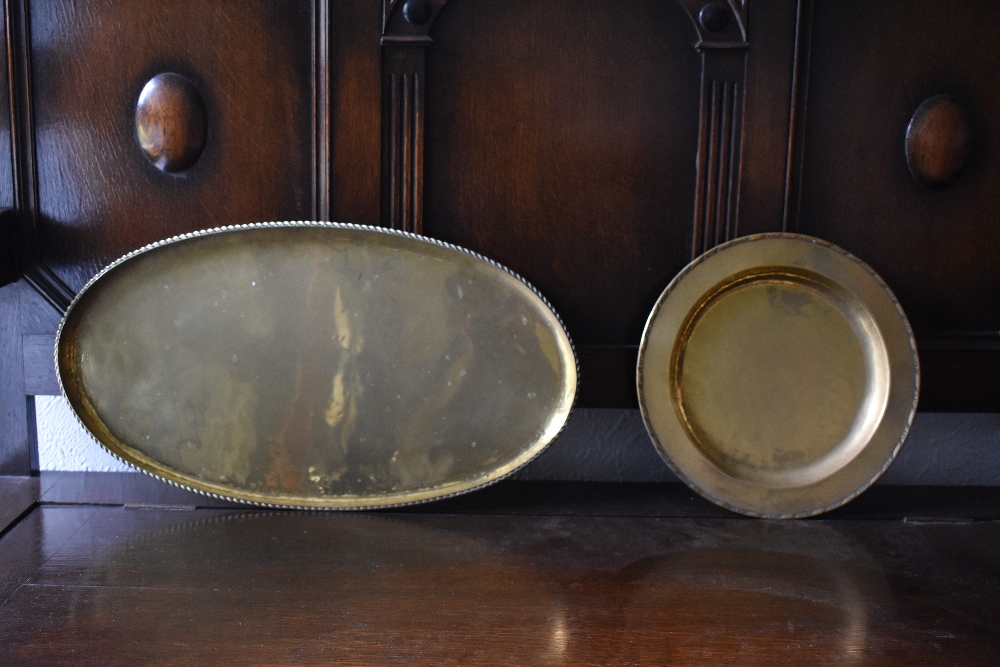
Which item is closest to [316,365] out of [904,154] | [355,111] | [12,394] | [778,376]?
[355,111]

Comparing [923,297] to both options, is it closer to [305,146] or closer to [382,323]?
[382,323]

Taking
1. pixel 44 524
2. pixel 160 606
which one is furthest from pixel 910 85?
pixel 44 524

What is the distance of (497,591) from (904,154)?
0.72 m

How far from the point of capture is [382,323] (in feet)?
3.50

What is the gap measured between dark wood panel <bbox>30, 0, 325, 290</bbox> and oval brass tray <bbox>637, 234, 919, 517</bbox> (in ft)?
1.59

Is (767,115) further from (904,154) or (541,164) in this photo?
(541,164)

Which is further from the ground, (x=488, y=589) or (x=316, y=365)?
(x=316, y=365)

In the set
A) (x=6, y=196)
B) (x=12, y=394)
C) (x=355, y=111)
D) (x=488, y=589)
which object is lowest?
(x=488, y=589)

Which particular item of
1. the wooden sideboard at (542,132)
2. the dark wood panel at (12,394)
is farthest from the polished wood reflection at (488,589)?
the wooden sideboard at (542,132)

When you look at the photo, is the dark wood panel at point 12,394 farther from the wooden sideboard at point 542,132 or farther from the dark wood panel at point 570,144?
the dark wood panel at point 570,144

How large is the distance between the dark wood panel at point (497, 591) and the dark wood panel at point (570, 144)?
12.0 inches

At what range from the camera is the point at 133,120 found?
3.57ft

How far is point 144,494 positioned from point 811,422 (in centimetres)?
83

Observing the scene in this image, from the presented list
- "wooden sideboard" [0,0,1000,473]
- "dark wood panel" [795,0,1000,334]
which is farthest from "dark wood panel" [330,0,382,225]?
"dark wood panel" [795,0,1000,334]
